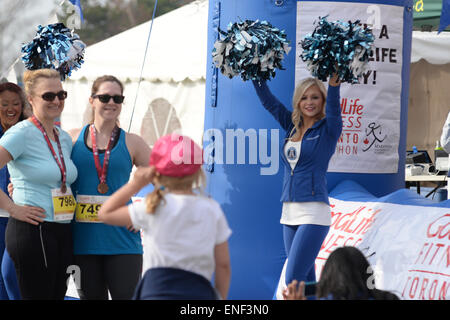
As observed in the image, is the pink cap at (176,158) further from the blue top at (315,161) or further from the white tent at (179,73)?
the white tent at (179,73)

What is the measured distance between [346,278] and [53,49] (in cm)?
260

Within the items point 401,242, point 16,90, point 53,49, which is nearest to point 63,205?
point 53,49

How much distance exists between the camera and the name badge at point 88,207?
3803 mm

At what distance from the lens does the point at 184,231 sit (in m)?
2.70

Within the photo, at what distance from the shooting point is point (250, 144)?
5.46 meters

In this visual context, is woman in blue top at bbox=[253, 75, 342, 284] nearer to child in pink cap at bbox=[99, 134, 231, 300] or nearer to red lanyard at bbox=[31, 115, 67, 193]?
red lanyard at bbox=[31, 115, 67, 193]

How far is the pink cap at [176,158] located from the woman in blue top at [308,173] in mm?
1688

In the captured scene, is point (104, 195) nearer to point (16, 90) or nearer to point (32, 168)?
point (32, 168)

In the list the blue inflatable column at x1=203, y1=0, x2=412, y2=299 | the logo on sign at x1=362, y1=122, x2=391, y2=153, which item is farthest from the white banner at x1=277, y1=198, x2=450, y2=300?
the logo on sign at x1=362, y1=122, x2=391, y2=153

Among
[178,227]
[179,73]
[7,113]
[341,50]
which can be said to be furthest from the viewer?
[179,73]

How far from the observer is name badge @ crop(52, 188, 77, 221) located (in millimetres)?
3682

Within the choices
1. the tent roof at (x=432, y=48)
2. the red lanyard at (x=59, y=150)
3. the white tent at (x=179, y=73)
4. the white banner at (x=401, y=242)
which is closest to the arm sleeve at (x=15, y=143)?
the red lanyard at (x=59, y=150)

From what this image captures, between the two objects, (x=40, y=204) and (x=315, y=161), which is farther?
(x=315, y=161)
